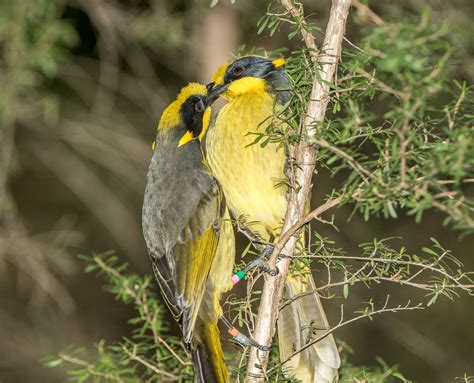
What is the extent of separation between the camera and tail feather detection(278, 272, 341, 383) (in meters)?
2.68

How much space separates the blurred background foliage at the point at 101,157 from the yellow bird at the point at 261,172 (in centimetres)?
96

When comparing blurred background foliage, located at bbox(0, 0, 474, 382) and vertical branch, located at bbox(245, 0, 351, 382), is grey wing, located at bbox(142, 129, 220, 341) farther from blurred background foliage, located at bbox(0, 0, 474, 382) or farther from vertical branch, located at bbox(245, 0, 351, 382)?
blurred background foliage, located at bbox(0, 0, 474, 382)

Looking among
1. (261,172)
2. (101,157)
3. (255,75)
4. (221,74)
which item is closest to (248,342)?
(261,172)

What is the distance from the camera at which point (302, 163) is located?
87.5 inches

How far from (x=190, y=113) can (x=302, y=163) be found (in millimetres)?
1440

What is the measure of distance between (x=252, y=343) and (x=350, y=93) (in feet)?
2.70

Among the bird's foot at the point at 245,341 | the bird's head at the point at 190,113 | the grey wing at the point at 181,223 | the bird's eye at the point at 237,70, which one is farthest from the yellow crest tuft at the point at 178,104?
the bird's foot at the point at 245,341

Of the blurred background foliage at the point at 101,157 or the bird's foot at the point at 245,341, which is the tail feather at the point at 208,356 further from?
the blurred background foliage at the point at 101,157

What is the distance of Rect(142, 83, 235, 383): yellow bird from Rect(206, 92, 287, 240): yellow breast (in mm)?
129

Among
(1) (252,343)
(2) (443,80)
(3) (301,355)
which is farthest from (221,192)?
(2) (443,80)

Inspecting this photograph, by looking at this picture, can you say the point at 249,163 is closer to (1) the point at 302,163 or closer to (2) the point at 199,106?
(2) the point at 199,106

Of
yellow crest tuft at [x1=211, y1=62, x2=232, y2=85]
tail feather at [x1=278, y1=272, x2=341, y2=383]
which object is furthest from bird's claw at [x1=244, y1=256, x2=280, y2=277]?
yellow crest tuft at [x1=211, y1=62, x2=232, y2=85]

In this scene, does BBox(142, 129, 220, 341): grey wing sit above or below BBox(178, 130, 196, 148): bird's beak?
below

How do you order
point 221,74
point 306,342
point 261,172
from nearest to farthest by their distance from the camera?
1. point 306,342
2. point 261,172
3. point 221,74
